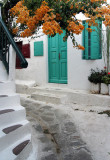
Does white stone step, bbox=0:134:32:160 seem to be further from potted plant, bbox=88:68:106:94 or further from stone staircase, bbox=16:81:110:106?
potted plant, bbox=88:68:106:94

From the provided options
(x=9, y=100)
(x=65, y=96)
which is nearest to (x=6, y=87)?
(x=9, y=100)

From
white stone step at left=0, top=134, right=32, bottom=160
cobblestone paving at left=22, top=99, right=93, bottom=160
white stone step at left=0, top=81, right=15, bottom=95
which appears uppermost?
white stone step at left=0, top=81, right=15, bottom=95

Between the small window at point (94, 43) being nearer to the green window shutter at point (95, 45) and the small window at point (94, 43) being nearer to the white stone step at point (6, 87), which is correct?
the green window shutter at point (95, 45)

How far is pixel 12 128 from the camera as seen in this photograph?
9.14 feet

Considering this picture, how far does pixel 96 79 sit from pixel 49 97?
1723 mm

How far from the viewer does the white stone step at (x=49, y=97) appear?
6.10 metres

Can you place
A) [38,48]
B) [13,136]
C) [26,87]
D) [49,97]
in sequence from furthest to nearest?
[38,48], [26,87], [49,97], [13,136]

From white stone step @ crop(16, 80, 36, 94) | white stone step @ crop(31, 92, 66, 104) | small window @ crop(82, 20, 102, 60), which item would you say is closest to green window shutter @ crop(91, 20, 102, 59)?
small window @ crop(82, 20, 102, 60)

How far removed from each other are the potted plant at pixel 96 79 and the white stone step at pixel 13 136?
11.2 feet

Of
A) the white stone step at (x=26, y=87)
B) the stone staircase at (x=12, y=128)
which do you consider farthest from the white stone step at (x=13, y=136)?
the white stone step at (x=26, y=87)

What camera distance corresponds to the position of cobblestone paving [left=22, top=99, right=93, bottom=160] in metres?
2.98

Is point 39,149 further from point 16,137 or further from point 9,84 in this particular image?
point 9,84

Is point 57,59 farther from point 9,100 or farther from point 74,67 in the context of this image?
point 9,100

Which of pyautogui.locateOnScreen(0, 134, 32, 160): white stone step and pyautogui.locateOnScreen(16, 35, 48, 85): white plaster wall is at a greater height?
pyautogui.locateOnScreen(16, 35, 48, 85): white plaster wall
